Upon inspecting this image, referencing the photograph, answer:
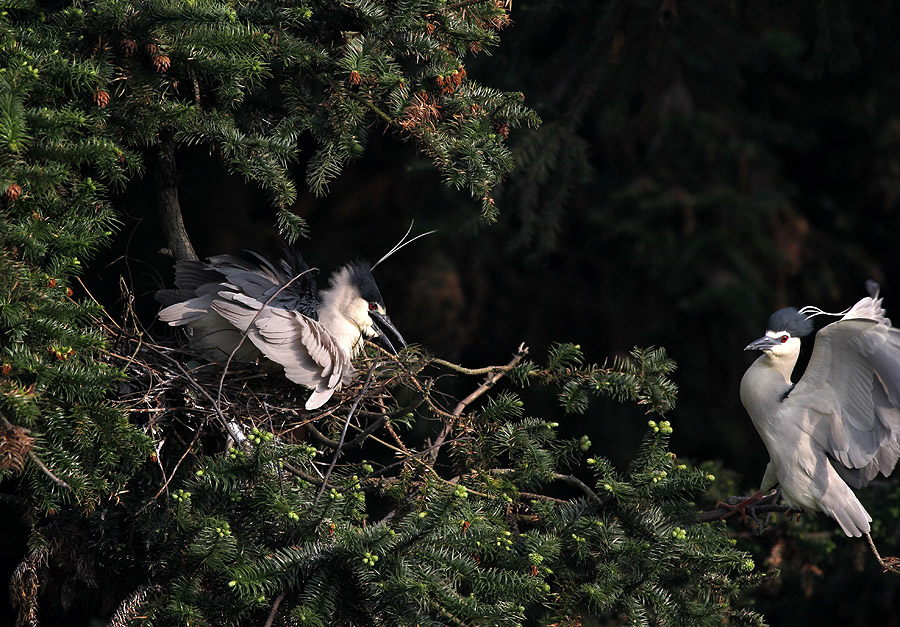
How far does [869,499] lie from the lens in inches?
146

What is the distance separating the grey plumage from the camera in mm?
2410

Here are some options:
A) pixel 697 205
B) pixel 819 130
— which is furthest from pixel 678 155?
pixel 819 130

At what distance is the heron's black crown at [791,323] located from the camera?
2.73 metres

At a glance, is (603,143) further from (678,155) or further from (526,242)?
(526,242)

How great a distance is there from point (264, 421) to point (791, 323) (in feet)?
5.29

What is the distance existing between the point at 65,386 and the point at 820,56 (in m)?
3.12

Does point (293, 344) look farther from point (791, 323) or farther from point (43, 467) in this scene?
point (791, 323)

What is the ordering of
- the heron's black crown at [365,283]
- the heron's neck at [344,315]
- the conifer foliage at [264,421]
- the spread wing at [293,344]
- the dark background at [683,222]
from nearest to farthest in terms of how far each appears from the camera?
the conifer foliage at [264,421] → the spread wing at [293,344] → the heron's neck at [344,315] → the heron's black crown at [365,283] → the dark background at [683,222]

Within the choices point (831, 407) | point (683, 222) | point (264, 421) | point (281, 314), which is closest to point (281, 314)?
point (281, 314)

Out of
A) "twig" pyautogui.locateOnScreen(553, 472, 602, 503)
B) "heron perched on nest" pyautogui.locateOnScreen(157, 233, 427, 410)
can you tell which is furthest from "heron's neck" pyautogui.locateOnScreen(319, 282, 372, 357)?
"twig" pyautogui.locateOnScreen(553, 472, 602, 503)

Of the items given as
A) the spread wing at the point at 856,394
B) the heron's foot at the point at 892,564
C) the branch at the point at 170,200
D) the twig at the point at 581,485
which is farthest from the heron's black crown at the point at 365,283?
the heron's foot at the point at 892,564

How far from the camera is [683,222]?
5176 millimetres

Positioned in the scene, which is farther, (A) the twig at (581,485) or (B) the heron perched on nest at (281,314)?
(B) the heron perched on nest at (281,314)

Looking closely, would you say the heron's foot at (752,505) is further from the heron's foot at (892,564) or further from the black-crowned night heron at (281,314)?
the black-crowned night heron at (281,314)
